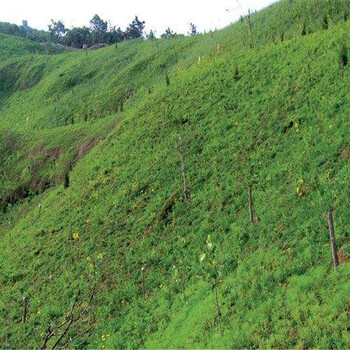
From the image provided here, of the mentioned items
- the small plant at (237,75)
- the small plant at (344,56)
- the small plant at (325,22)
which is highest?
A: the small plant at (325,22)

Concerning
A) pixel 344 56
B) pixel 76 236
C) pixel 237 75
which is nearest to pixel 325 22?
pixel 237 75

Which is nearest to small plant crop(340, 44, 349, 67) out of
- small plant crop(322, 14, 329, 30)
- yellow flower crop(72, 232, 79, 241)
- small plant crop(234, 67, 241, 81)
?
small plant crop(234, 67, 241, 81)

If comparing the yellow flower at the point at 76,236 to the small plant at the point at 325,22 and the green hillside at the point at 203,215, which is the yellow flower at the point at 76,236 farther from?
the small plant at the point at 325,22

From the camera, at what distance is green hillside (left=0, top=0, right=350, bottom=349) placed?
18078mm

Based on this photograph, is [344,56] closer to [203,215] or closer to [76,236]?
[203,215]

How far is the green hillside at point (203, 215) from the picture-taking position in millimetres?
18078

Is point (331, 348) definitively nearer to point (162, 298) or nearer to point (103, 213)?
point (162, 298)

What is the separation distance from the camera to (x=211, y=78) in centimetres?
4353

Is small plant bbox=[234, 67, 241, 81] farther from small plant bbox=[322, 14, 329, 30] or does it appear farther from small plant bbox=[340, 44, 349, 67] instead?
small plant bbox=[340, 44, 349, 67]

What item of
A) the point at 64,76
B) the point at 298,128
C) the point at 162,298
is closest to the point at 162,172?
the point at 298,128

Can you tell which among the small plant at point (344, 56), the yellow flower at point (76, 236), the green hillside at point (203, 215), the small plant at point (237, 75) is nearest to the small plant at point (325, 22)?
the green hillside at point (203, 215)

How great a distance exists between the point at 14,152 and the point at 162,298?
135 feet

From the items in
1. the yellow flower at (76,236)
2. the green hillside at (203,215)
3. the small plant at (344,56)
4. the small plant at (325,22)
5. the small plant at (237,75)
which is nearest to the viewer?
the green hillside at (203,215)

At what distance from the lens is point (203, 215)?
26641 mm
